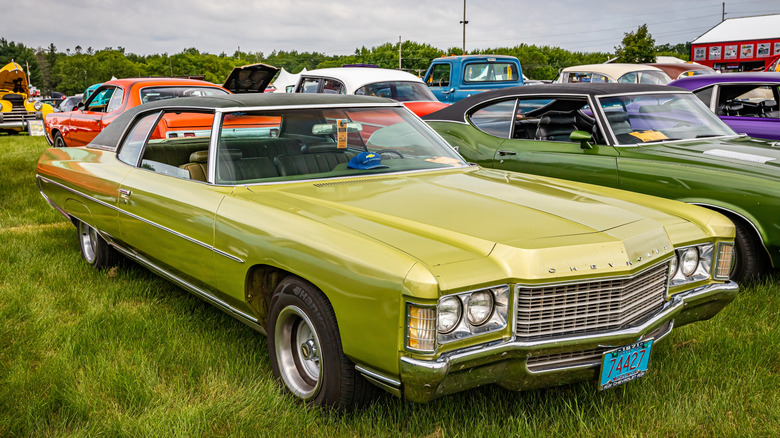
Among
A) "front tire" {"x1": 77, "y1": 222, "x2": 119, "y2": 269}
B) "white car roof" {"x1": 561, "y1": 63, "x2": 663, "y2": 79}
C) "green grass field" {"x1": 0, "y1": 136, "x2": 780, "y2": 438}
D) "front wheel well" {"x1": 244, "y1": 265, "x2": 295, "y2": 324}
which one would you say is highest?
"white car roof" {"x1": 561, "y1": 63, "x2": 663, "y2": 79}

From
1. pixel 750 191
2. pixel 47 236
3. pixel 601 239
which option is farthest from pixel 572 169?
pixel 47 236

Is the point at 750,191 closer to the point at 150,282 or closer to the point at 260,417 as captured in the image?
the point at 260,417

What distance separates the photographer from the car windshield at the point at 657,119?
16.8 feet

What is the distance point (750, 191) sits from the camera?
13.4 feet

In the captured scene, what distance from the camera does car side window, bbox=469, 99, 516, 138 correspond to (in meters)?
5.69

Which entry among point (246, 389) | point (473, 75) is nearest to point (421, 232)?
point (246, 389)

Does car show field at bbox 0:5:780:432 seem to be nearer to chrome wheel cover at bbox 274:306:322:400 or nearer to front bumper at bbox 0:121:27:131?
chrome wheel cover at bbox 274:306:322:400

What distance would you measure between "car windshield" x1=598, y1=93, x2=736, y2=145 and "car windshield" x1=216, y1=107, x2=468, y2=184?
1851mm

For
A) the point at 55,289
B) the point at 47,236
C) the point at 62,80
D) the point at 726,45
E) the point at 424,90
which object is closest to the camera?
the point at 55,289

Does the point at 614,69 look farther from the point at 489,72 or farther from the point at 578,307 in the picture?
the point at 578,307

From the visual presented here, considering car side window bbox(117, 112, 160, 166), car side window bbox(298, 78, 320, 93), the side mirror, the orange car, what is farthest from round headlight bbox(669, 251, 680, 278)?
car side window bbox(298, 78, 320, 93)

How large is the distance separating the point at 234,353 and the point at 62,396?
0.80 m

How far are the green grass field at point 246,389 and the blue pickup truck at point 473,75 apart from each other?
9.67 meters

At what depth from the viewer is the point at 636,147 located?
4941 mm
